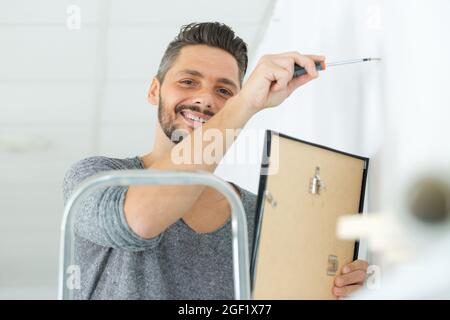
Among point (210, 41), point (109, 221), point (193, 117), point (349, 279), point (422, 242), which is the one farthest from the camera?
point (210, 41)

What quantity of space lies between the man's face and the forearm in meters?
0.36

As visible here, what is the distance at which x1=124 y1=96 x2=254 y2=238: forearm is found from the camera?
1.02 metres

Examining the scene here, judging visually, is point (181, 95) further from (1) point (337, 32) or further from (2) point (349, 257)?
(2) point (349, 257)

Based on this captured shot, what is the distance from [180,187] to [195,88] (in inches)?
19.8

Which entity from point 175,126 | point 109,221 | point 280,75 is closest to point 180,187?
point 109,221

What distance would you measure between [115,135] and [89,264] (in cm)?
239

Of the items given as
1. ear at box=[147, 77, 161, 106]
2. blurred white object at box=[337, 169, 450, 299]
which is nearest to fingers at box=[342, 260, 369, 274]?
blurred white object at box=[337, 169, 450, 299]

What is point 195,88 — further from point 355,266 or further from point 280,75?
point 355,266

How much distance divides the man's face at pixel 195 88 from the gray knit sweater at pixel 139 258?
27cm

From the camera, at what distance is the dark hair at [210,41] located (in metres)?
1.58

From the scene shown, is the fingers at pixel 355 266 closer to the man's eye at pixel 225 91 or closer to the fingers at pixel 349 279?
the fingers at pixel 349 279

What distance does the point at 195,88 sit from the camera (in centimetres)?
151

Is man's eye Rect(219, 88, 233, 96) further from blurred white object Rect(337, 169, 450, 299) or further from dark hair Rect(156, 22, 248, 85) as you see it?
blurred white object Rect(337, 169, 450, 299)

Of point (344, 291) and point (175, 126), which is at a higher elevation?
point (175, 126)
